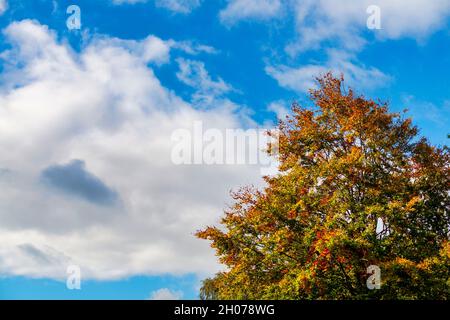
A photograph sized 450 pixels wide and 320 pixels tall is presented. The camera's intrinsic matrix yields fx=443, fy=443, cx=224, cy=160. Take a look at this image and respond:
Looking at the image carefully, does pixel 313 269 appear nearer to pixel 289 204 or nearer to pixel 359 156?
pixel 289 204

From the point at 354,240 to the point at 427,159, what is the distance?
808 centimetres

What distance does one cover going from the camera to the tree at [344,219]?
1911 centimetres

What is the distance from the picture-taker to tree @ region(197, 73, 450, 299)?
19.1 meters

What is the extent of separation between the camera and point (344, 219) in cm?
2097

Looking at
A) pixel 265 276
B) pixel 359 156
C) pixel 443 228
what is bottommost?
pixel 265 276

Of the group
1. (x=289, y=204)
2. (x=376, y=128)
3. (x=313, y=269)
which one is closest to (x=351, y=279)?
(x=313, y=269)
